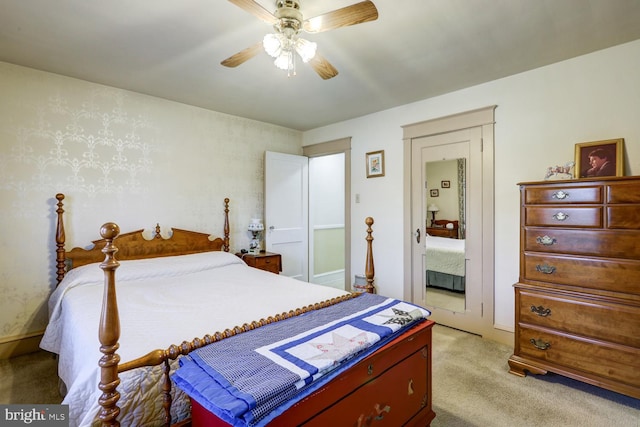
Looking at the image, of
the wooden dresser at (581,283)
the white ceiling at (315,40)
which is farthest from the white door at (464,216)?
the wooden dresser at (581,283)

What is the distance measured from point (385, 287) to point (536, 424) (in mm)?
2157

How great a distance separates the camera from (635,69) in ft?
7.58

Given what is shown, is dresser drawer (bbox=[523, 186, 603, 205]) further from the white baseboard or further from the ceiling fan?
the white baseboard

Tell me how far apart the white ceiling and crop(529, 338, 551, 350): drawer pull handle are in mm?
2247

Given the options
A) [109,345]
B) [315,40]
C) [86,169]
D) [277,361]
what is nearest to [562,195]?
[315,40]

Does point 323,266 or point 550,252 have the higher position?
point 550,252

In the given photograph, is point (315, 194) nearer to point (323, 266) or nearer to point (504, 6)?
point (323, 266)

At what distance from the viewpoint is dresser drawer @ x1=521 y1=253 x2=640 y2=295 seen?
199 cm

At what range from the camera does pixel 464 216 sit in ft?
10.6

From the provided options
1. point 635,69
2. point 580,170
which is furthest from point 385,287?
point 635,69

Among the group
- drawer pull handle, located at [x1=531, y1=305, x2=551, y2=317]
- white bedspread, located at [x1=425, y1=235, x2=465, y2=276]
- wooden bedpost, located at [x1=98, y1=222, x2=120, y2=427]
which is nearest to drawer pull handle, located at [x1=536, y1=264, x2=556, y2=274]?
drawer pull handle, located at [x1=531, y1=305, x2=551, y2=317]

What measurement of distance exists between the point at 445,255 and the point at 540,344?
1.25 m

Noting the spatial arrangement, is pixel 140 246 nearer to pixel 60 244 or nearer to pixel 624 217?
pixel 60 244

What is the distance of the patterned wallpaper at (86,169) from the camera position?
2.69 metres
